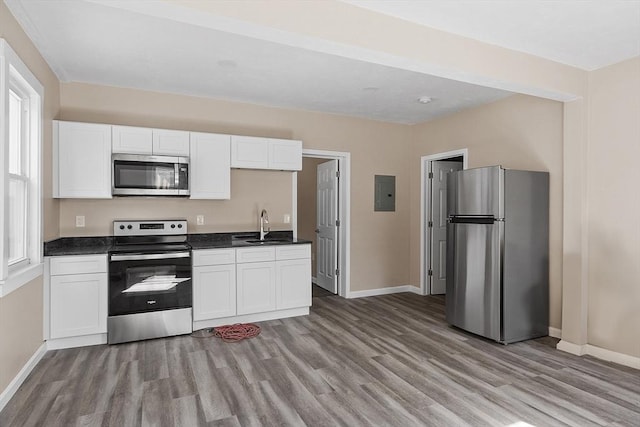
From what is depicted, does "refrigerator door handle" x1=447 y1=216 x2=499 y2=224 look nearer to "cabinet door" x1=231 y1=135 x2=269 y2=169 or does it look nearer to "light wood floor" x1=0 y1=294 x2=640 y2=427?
"light wood floor" x1=0 y1=294 x2=640 y2=427

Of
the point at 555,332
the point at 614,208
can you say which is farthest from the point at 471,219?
the point at 555,332

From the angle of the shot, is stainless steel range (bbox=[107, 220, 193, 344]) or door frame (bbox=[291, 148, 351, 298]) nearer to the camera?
stainless steel range (bbox=[107, 220, 193, 344])

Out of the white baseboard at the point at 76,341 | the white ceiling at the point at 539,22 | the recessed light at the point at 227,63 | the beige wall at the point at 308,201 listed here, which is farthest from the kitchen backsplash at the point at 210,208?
the white ceiling at the point at 539,22

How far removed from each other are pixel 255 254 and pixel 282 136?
1634 mm

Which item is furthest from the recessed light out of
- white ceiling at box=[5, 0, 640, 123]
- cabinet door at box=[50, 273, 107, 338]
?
cabinet door at box=[50, 273, 107, 338]

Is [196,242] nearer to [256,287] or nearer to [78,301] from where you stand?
[256,287]

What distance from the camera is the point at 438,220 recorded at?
5.71m

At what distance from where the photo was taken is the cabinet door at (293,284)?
431cm

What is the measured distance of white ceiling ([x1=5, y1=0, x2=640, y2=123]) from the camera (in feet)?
8.19

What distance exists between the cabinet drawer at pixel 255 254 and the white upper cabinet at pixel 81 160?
1411mm

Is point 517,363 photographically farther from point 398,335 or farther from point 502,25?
point 502,25

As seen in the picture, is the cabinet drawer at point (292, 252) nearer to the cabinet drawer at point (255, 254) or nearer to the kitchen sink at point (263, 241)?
the cabinet drawer at point (255, 254)

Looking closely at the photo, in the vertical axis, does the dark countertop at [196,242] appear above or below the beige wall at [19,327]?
above

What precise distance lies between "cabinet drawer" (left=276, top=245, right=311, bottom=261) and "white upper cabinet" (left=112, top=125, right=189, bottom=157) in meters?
1.45
